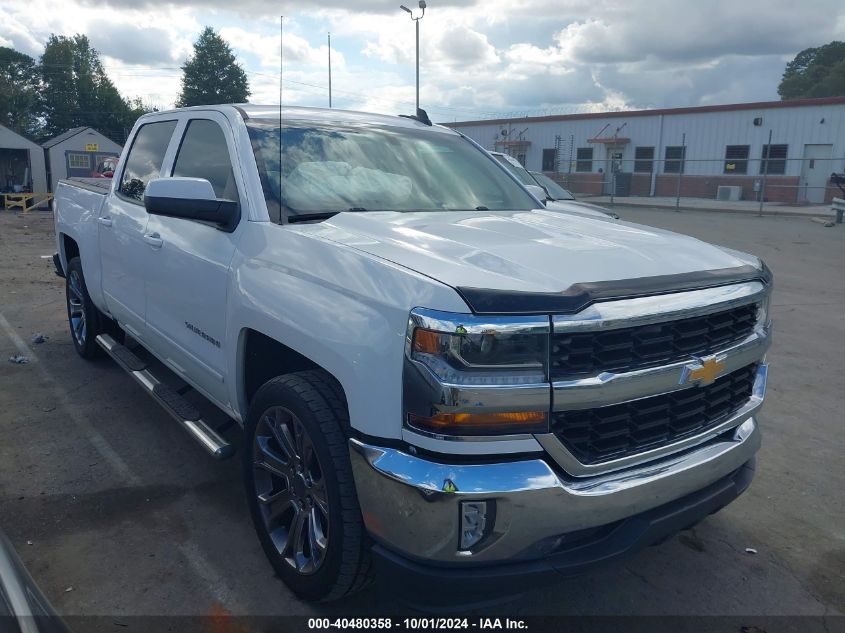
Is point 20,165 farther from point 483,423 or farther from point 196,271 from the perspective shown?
point 483,423

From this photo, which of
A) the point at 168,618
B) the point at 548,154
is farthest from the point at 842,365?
the point at 548,154

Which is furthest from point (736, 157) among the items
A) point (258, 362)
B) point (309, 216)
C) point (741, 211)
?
point (258, 362)

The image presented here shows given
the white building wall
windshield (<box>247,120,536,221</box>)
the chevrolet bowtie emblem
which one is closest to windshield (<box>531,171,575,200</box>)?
windshield (<box>247,120,536,221</box>)

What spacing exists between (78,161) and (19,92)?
50.8 metres

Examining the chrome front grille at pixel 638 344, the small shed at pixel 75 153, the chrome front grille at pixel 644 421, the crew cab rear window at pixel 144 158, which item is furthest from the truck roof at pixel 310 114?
the small shed at pixel 75 153

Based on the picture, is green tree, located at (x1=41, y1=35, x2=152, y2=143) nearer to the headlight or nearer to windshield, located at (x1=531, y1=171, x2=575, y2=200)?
windshield, located at (x1=531, y1=171, x2=575, y2=200)

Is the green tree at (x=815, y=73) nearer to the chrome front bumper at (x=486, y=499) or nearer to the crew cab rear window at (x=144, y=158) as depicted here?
the crew cab rear window at (x=144, y=158)

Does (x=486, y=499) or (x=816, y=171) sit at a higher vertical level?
(x=816, y=171)

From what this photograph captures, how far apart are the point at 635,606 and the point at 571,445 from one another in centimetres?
109

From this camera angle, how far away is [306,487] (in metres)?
2.74

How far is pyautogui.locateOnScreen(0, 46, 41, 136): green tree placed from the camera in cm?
7125

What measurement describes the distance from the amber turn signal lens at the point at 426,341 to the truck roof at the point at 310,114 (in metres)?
1.97

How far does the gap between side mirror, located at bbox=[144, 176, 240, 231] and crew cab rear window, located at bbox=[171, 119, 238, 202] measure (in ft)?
0.50

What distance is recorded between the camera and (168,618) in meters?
2.80
